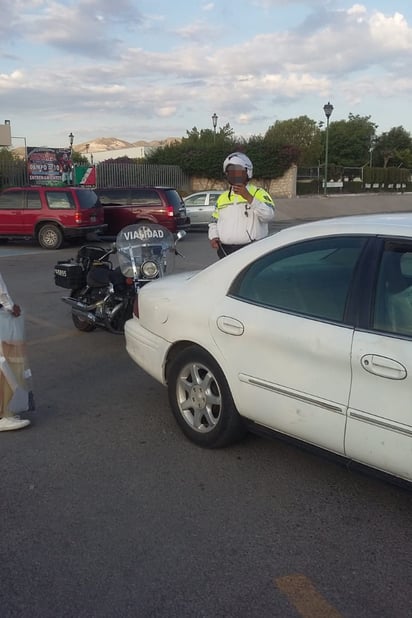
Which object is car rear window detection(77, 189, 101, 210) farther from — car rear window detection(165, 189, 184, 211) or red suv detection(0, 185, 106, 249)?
car rear window detection(165, 189, 184, 211)

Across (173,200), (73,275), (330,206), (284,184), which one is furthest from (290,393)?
(284,184)

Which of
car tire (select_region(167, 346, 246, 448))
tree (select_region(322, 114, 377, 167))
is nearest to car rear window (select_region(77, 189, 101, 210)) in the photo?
car tire (select_region(167, 346, 246, 448))

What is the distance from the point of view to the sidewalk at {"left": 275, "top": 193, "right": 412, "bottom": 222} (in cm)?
3425

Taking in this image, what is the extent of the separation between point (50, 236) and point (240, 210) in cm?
1191

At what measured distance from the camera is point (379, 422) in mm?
3102

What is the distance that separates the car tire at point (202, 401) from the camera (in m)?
3.99

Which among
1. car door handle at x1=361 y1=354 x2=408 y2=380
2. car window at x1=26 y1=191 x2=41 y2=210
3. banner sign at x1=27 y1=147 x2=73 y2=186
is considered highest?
banner sign at x1=27 y1=147 x2=73 y2=186

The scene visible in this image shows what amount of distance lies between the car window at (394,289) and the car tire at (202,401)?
45.4 inches

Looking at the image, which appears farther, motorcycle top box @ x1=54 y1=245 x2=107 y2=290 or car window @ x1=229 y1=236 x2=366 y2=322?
motorcycle top box @ x1=54 y1=245 x2=107 y2=290

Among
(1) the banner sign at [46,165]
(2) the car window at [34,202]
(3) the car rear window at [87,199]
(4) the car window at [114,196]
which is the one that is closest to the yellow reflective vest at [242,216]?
(3) the car rear window at [87,199]

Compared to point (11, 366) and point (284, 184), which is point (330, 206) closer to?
point (284, 184)

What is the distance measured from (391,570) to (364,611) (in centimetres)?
34

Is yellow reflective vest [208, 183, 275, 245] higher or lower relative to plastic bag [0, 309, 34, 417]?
higher

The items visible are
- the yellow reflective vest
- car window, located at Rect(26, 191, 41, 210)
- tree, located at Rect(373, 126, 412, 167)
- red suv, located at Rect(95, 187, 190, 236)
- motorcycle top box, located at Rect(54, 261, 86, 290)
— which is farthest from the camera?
tree, located at Rect(373, 126, 412, 167)
